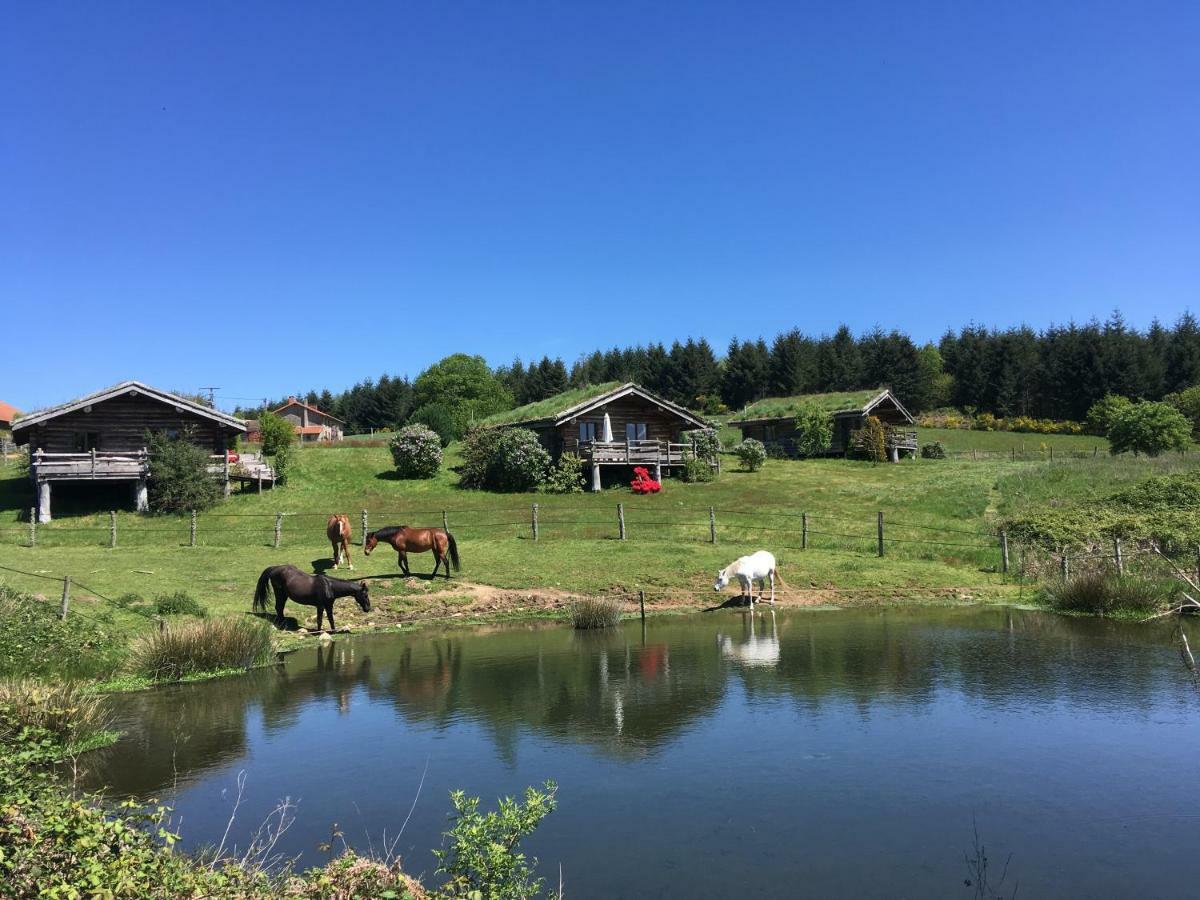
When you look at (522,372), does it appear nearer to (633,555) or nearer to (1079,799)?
(633,555)

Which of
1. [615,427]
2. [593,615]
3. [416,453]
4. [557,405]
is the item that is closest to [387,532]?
[593,615]

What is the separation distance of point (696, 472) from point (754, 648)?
29.8m

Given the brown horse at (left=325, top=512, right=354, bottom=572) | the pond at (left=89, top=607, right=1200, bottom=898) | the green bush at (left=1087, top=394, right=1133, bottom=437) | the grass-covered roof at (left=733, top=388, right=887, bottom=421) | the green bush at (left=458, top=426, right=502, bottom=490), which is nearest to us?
the pond at (left=89, top=607, right=1200, bottom=898)

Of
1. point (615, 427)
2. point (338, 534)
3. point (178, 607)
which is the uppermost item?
point (615, 427)

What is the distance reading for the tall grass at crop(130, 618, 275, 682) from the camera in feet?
52.0

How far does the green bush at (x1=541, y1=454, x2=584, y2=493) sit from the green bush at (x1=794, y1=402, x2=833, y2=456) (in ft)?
68.2

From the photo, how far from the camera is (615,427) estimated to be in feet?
163

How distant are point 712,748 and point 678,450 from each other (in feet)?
128

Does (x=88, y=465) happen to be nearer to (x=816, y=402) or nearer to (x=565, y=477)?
(x=565, y=477)

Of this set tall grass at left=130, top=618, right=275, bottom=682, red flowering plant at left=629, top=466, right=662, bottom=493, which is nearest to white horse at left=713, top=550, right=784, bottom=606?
tall grass at left=130, top=618, right=275, bottom=682

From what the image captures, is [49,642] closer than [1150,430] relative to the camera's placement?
Yes

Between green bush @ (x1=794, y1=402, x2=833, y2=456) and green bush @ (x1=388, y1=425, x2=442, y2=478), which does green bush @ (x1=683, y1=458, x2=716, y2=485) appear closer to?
green bush @ (x1=794, y1=402, x2=833, y2=456)

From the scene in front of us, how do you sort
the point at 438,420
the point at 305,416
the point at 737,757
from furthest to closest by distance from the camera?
the point at 305,416 < the point at 438,420 < the point at 737,757

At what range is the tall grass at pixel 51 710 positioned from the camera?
10.4m
